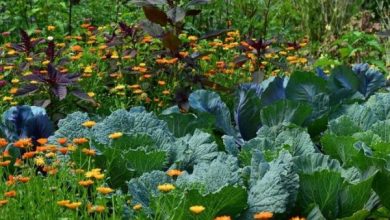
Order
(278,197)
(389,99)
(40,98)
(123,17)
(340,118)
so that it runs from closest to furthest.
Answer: (278,197), (340,118), (389,99), (40,98), (123,17)

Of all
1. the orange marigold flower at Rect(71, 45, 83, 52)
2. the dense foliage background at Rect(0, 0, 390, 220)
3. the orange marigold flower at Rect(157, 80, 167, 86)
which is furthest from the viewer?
the orange marigold flower at Rect(71, 45, 83, 52)

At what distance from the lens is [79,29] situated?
6500 mm

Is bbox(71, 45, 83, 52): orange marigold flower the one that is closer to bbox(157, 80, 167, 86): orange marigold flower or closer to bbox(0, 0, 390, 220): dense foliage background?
bbox(0, 0, 390, 220): dense foliage background

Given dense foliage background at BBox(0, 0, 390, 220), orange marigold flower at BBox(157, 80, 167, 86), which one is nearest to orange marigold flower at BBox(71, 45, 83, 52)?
dense foliage background at BBox(0, 0, 390, 220)

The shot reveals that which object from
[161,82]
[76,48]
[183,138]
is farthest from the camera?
[76,48]

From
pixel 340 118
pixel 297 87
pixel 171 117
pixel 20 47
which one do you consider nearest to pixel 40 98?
pixel 20 47

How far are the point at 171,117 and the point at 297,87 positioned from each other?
63 centimetres

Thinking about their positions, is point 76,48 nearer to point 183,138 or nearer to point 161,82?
point 161,82

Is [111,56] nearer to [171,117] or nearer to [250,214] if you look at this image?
[171,117]

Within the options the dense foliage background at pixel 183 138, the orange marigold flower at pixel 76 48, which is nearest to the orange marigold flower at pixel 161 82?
the dense foliage background at pixel 183 138

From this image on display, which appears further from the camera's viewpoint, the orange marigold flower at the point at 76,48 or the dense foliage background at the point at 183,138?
the orange marigold flower at the point at 76,48

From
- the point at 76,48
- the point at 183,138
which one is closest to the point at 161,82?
the point at 76,48

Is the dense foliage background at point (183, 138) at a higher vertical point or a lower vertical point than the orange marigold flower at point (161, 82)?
higher

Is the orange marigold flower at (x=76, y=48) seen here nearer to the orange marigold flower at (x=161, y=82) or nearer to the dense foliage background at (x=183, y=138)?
the dense foliage background at (x=183, y=138)
